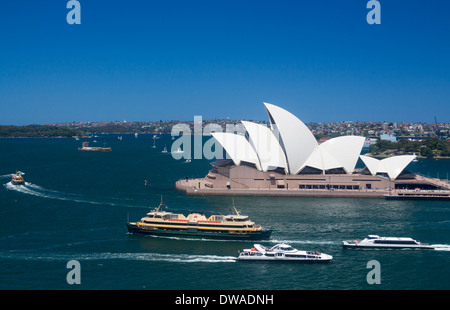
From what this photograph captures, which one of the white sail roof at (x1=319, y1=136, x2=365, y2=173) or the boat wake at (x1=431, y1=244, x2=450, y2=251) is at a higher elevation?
the white sail roof at (x1=319, y1=136, x2=365, y2=173)

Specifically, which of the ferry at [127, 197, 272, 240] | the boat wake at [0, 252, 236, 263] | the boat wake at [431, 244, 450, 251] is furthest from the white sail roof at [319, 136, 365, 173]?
the boat wake at [0, 252, 236, 263]

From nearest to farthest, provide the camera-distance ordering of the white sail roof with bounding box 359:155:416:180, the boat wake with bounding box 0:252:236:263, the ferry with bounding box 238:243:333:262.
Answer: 1. the ferry with bounding box 238:243:333:262
2. the boat wake with bounding box 0:252:236:263
3. the white sail roof with bounding box 359:155:416:180

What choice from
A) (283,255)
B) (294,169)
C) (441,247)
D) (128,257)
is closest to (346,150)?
(294,169)

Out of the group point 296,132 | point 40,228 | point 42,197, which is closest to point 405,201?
point 296,132

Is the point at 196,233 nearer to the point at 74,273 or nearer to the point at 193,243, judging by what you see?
the point at 193,243

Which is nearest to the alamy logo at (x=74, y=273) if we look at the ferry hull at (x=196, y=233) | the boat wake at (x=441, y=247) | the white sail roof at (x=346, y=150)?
the ferry hull at (x=196, y=233)

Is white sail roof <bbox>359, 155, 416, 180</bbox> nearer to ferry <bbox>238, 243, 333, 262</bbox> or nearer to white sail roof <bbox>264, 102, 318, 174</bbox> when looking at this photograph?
white sail roof <bbox>264, 102, 318, 174</bbox>
